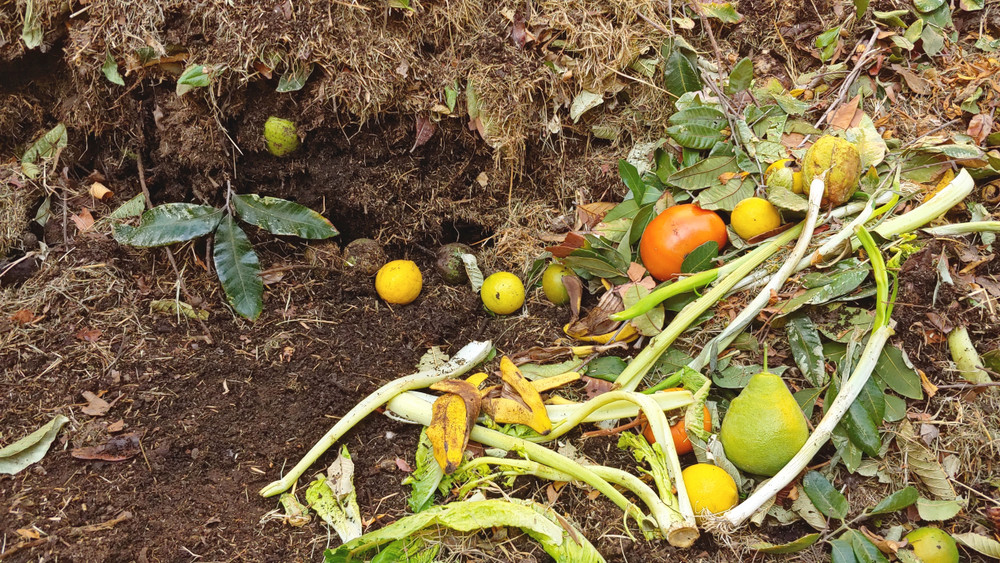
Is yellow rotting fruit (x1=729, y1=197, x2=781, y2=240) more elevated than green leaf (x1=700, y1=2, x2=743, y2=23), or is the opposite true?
green leaf (x1=700, y1=2, x2=743, y2=23)

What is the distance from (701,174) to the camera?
2768 millimetres

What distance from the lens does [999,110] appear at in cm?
278

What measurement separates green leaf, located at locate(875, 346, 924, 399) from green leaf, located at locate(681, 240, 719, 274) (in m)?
0.68

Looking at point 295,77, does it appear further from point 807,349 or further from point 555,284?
point 807,349

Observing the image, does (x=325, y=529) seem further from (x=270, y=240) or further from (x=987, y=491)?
(x=987, y=491)

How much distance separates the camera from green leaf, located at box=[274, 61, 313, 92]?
279cm

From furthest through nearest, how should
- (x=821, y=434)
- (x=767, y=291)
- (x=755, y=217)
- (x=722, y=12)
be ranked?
(x=722, y=12)
(x=755, y=217)
(x=767, y=291)
(x=821, y=434)

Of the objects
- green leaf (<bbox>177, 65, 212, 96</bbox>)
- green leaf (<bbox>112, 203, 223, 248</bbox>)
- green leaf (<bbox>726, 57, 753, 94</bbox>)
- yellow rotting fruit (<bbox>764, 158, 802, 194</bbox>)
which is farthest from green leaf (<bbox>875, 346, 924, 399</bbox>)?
green leaf (<bbox>177, 65, 212, 96</bbox>)

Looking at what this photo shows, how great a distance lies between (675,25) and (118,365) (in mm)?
3088

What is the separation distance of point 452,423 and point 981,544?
5.87 feet

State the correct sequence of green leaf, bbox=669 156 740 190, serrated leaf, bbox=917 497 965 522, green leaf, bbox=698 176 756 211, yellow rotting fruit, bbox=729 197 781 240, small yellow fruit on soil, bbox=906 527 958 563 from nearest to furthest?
1. small yellow fruit on soil, bbox=906 527 958 563
2. serrated leaf, bbox=917 497 965 522
3. yellow rotting fruit, bbox=729 197 781 240
4. green leaf, bbox=698 176 756 211
5. green leaf, bbox=669 156 740 190

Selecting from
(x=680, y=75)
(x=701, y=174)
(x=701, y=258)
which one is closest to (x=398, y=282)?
(x=701, y=258)

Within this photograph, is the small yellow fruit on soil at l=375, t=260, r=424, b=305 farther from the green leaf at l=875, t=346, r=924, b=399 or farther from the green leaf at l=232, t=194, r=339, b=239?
the green leaf at l=875, t=346, r=924, b=399

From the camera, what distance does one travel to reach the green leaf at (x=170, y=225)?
2.76 metres
